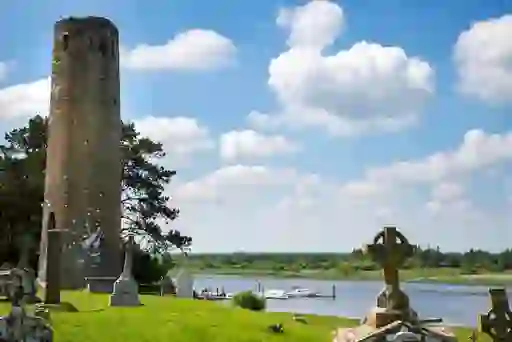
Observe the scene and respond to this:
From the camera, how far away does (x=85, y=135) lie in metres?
35.8

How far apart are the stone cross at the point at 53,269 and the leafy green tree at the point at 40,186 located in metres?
22.6

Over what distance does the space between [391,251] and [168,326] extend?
7441 mm

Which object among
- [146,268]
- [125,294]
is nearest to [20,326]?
[125,294]

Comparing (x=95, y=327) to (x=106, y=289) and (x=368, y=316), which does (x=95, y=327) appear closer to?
(x=368, y=316)

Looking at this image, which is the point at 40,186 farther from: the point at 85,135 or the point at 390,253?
the point at 390,253

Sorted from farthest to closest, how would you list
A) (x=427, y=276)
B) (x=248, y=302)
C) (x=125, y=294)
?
(x=427, y=276), (x=248, y=302), (x=125, y=294)

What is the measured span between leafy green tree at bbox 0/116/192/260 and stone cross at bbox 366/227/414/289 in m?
34.3

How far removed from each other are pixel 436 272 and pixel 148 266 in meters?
47.8

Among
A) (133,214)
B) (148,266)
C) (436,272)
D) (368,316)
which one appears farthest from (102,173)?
(436,272)

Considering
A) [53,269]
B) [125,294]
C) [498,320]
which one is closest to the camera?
[498,320]

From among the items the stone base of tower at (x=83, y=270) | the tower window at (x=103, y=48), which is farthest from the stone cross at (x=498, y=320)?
the tower window at (x=103, y=48)

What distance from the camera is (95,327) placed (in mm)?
16000

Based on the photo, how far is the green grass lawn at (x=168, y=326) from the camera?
15531 mm

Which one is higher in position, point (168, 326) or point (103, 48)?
point (103, 48)
